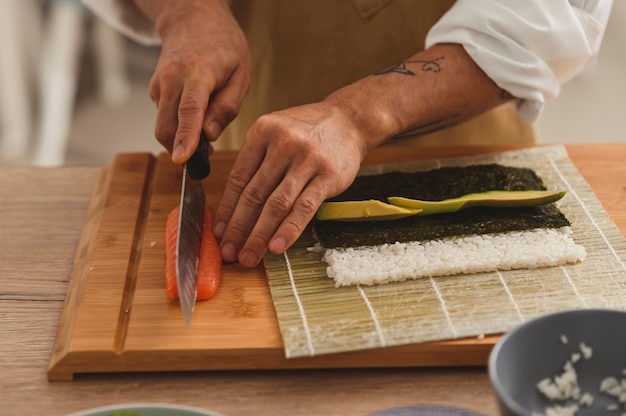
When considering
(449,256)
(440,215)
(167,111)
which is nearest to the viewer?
(449,256)

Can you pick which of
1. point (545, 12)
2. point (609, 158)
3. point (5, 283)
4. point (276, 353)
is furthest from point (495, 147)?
point (5, 283)

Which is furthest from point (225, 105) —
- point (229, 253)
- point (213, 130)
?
point (229, 253)

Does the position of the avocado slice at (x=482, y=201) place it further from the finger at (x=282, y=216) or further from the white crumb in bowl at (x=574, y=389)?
the white crumb in bowl at (x=574, y=389)

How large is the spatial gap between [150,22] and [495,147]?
778 millimetres

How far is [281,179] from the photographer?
1.25 meters

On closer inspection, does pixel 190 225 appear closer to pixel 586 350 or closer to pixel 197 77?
pixel 197 77

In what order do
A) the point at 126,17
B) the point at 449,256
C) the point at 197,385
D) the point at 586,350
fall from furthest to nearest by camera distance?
the point at 126,17 < the point at 449,256 < the point at 197,385 < the point at 586,350

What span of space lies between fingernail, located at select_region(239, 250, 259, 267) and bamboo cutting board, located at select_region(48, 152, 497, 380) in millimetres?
13

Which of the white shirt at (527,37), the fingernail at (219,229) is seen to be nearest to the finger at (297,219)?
the fingernail at (219,229)

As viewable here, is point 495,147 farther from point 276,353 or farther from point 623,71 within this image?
point 623,71

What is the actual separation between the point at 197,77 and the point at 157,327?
0.46m

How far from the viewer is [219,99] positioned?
55.7 inches

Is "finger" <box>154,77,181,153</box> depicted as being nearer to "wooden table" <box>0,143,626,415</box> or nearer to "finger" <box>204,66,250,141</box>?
"finger" <box>204,66,250,141</box>

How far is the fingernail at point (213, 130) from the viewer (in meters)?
1.37
